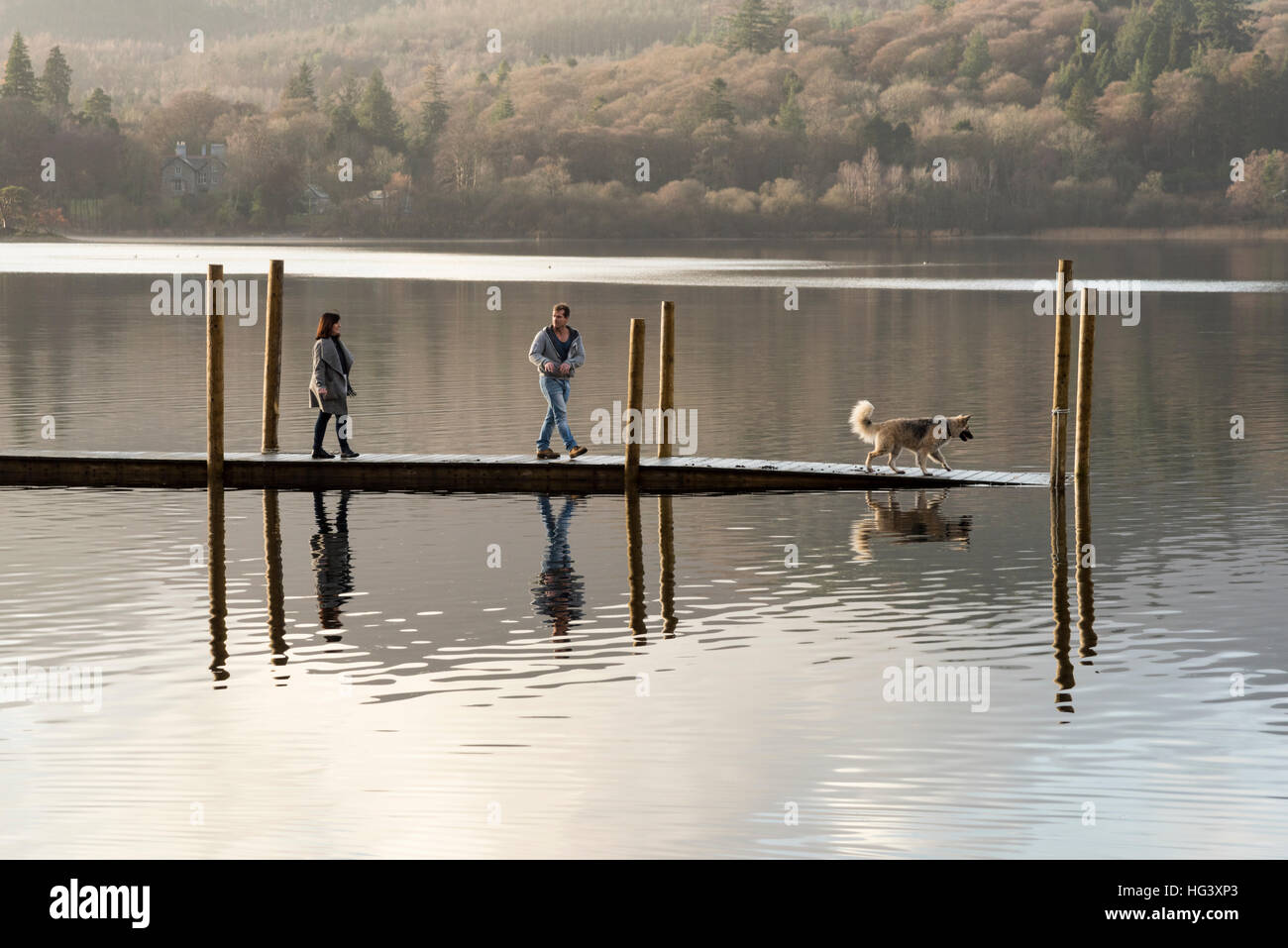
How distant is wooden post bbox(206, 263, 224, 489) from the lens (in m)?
27.7

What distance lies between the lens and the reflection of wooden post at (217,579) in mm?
17922

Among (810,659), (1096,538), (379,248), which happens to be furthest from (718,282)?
(810,659)

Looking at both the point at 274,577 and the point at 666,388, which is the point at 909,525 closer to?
the point at 666,388

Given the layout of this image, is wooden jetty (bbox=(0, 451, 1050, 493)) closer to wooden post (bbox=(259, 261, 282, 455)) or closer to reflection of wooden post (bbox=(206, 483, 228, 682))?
wooden post (bbox=(259, 261, 282, 455))

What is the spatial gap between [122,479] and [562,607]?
1064 centimetres

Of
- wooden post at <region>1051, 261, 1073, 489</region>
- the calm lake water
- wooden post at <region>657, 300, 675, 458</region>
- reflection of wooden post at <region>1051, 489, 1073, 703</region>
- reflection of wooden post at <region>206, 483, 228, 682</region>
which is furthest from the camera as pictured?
wooden post at <region>657, 300, 675, 458</region>

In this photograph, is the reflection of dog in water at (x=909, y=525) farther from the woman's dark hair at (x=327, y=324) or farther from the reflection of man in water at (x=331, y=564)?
the woman's dark hair at (x=327, y=324)

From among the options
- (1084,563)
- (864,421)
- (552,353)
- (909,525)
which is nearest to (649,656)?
(1084,563)

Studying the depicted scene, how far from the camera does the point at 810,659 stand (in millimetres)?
17797

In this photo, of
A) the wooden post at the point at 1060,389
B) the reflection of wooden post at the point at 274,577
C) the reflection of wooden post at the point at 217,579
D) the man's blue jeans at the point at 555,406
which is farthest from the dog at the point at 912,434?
the reflection of wooden post at the point at 217,579

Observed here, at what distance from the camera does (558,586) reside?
21.4 metres

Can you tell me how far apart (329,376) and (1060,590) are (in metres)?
10.9

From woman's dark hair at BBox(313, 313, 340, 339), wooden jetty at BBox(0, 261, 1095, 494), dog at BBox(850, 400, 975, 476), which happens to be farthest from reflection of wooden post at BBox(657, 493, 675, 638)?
woman's dark hair at BBox(313, 313, 340, 339)

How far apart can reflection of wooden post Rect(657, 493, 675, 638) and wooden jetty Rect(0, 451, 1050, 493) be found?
0.85m
